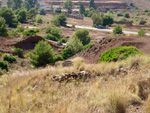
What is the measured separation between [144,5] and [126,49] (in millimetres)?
130578

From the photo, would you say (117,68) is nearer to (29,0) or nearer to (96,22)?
(96,22)

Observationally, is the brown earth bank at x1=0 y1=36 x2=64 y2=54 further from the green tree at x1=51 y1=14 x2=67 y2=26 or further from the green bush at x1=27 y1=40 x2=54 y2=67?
the green tree at x1=51 y1=14 x2=67 y2=26

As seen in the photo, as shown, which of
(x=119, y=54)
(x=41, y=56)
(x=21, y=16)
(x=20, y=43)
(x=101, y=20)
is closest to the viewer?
(x=119, y=54)

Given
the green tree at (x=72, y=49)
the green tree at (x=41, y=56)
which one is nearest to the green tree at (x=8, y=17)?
the green tree at (x=72, y=49)

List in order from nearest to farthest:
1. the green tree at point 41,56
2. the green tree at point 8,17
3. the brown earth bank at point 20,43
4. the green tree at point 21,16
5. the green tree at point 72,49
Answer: the green tree at point 41,56
the green tree at point 72,49
the brown earth bank at point 20,43
the green tree at point 8,17
the green tree at point 21,16

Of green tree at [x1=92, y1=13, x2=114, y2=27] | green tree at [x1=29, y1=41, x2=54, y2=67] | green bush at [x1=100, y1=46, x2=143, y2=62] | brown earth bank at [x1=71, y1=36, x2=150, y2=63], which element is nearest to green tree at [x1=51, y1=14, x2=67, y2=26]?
green tree at [x1=92, y1=13, x2=114, y2=27]

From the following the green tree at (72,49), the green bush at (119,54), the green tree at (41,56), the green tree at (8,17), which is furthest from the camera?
the green tree at (8,17)

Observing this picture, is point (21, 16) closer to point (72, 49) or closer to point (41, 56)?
point (72, 49)

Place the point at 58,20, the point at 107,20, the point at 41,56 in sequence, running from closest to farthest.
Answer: the point at 41,56
the point at 58,20
the point at 107,20

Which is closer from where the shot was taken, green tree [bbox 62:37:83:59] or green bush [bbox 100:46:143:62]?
green bush [bbox 100:46:143:62]

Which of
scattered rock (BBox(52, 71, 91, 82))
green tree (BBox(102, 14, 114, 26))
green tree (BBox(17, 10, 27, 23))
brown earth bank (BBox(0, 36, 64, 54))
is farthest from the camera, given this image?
green tree (BBox(102, 14, 114, 26))

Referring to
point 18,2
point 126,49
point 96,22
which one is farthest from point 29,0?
point 126,49

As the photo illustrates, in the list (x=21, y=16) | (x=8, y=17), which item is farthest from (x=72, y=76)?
(x=21, y=16)

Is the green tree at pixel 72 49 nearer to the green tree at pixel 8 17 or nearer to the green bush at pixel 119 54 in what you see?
the green bush at pixel 119 54
